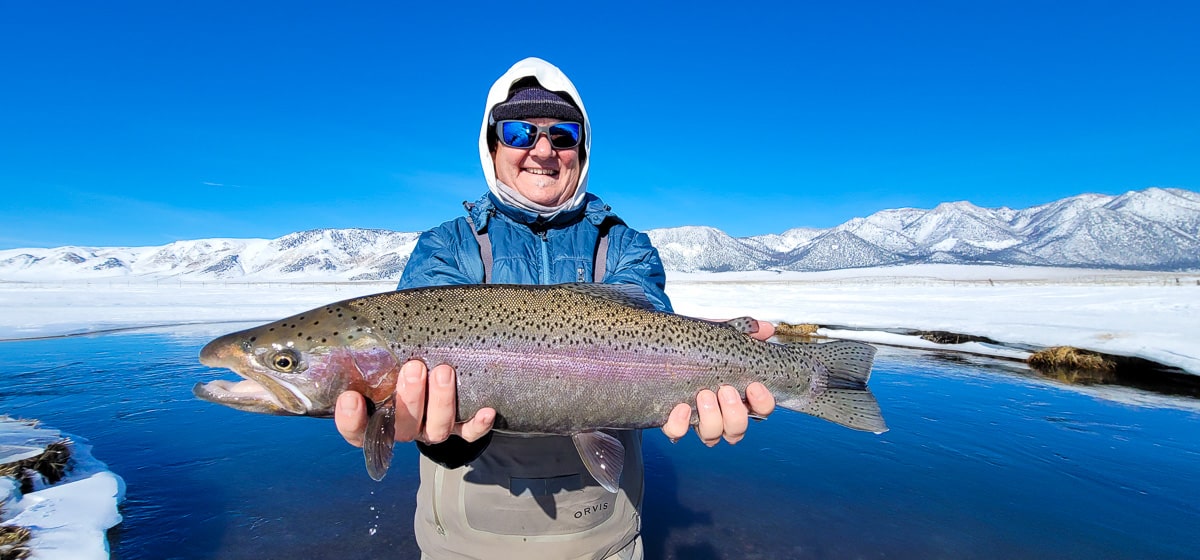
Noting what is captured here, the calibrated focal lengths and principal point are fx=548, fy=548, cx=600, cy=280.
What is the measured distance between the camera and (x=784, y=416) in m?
9.27

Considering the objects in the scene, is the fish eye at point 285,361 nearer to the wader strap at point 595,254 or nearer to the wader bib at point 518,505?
A: the wader bib at point 518,505

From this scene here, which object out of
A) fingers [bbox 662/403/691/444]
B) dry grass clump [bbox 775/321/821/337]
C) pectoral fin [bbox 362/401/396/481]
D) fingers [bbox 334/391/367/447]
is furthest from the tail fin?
dry grass clump [bbox 775/321/821/337]

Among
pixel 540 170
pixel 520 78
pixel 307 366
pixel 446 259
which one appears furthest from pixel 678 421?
pixel 520 78

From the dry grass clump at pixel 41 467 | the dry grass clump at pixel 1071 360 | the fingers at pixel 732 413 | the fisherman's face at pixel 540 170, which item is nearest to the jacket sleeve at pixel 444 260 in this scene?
the fisherman's face at pixel 540 170

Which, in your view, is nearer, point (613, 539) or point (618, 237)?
point (613, 539)

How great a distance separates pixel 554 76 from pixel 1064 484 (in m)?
7.16

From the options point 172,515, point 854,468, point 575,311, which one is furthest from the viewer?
point 854,468

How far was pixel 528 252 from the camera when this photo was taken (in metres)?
2.96

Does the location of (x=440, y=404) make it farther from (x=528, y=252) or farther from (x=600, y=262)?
(x=600, y=262)

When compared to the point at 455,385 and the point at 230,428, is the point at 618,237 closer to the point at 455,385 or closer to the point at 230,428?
the point at 455,385

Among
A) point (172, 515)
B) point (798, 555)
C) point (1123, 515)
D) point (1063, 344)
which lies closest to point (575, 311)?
point (798, 555)

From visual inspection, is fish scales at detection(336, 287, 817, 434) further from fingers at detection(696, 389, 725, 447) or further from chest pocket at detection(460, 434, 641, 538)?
chest pocket at detection(460, 434, 641, 538)

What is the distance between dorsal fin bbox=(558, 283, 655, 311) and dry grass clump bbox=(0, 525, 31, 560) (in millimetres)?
4699

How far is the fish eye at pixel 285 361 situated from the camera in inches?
95.3
